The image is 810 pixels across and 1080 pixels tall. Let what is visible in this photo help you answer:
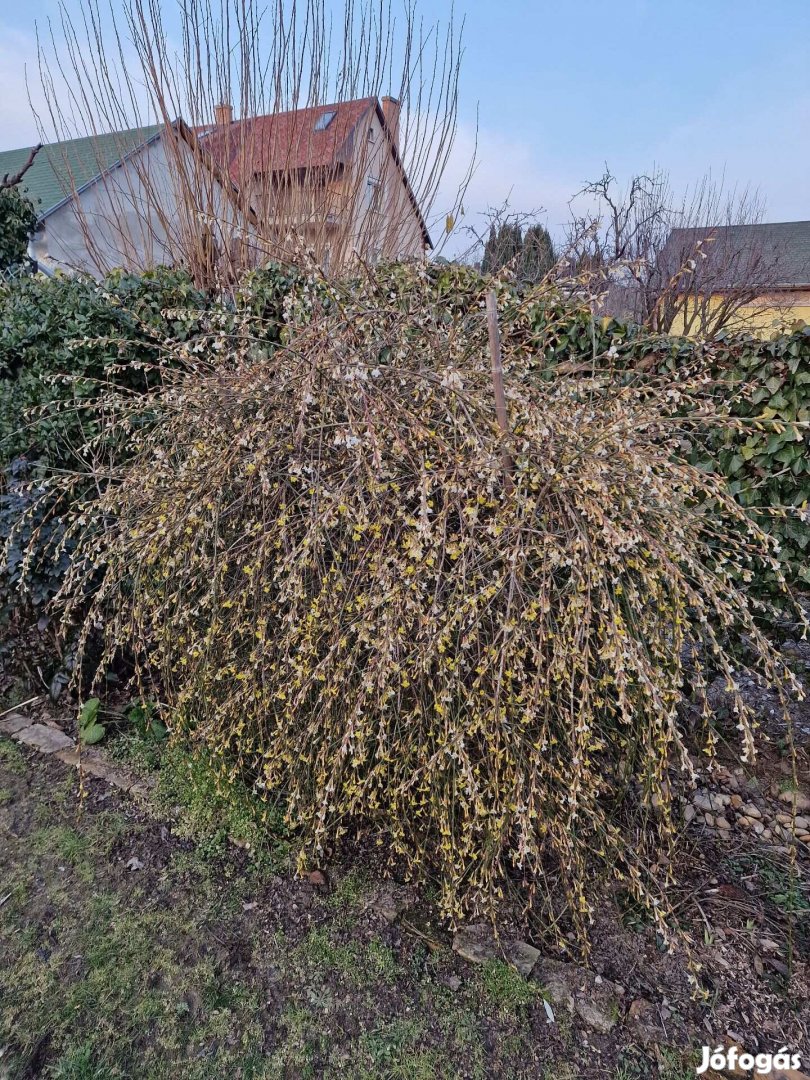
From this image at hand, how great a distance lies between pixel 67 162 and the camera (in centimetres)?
466

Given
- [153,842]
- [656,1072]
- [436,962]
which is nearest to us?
[656,1072]

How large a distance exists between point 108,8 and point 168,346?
11.2ft

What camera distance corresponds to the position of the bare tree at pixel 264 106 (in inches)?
171

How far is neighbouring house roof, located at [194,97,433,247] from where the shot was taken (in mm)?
4461

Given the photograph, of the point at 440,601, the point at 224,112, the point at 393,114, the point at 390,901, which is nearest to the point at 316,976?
the point at 390,901

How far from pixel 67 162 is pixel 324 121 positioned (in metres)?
2.04

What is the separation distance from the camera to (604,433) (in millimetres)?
1801

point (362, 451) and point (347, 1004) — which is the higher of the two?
point (362, 451)

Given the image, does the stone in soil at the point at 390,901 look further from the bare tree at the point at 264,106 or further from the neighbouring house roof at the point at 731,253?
the neighbouring house roof at the point at 731,253

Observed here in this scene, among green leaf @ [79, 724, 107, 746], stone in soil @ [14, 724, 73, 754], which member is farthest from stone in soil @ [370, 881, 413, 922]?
stone in soil @ [14, 724, 73, 754]

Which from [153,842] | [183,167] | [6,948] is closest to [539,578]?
[153,842]

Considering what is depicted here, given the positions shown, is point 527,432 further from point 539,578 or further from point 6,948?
point 6,948

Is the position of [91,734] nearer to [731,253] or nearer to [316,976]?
[316,976]

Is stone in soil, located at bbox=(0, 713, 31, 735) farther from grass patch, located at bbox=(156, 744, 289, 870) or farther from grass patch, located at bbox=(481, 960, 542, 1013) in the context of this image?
grass patch, located at bbox=(481, 960, 542, 1013)
